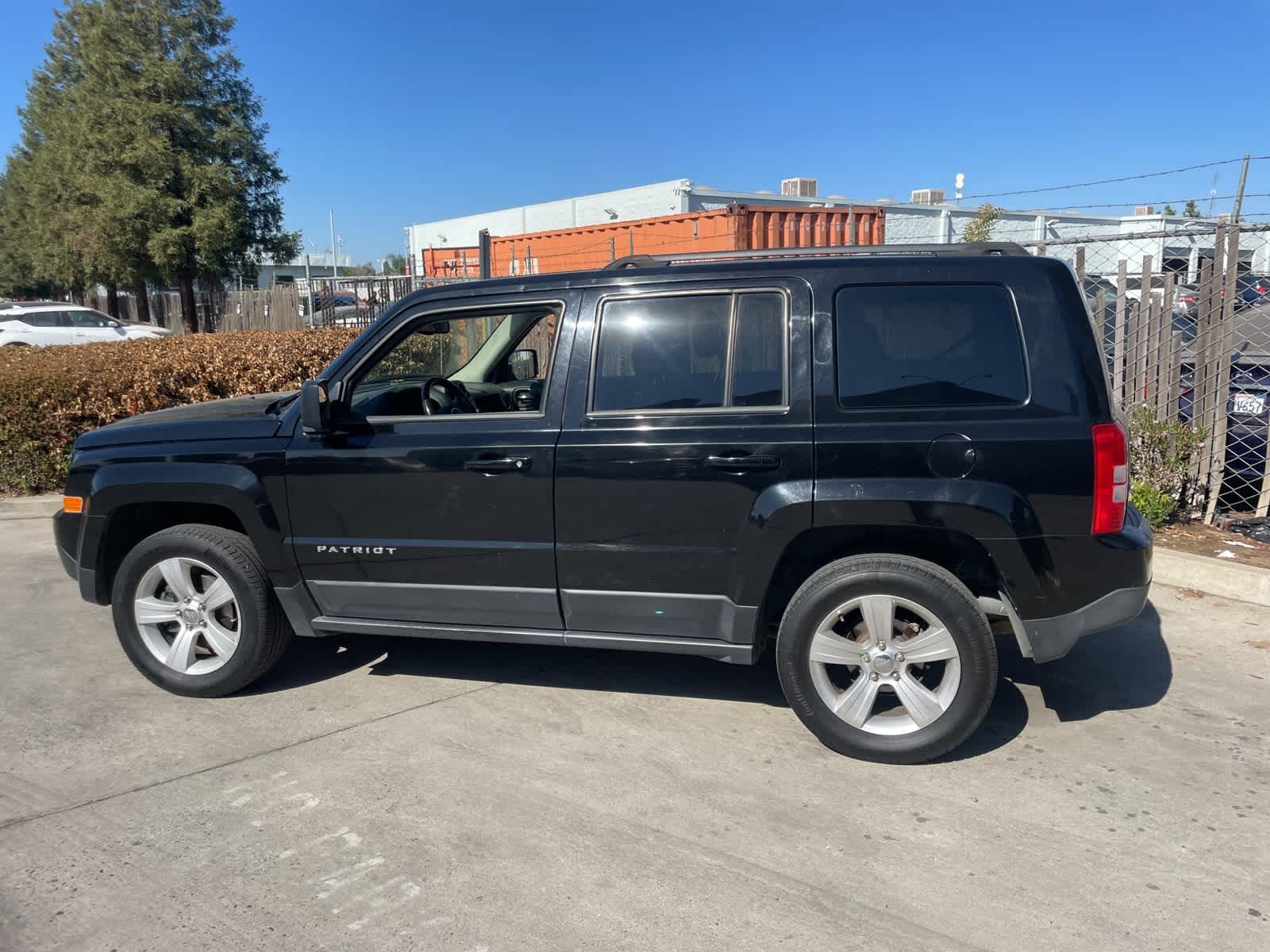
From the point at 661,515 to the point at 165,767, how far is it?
223 centimetres

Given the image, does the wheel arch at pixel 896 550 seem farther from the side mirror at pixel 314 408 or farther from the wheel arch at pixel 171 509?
the wheel arch at pixel 171 509

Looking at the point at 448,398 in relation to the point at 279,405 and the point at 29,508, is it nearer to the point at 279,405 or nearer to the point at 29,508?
the point at 279,405

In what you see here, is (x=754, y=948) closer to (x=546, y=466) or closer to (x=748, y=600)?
(x=748, y=600)

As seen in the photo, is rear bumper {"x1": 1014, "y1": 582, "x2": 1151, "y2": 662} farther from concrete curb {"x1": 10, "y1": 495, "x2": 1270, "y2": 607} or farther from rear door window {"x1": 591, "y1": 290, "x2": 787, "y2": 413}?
concrete curb {"x1": 10, "y1": 495, "x2": 1270, "y2": 607}

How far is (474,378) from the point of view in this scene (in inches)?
200

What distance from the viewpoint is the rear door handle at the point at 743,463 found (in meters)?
3.72

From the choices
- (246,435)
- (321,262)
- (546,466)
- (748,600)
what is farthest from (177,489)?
(321,262)

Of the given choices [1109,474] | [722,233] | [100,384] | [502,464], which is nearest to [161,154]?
[722,233]

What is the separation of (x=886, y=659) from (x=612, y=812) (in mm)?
1206

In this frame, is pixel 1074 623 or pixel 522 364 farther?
pixel 522 364

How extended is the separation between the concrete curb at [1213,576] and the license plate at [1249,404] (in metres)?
1.34

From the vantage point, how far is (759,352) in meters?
3.82

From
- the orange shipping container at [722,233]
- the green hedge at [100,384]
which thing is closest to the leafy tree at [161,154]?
the orange shipping container at [722,233]

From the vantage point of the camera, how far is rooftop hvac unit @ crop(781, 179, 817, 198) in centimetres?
2994
